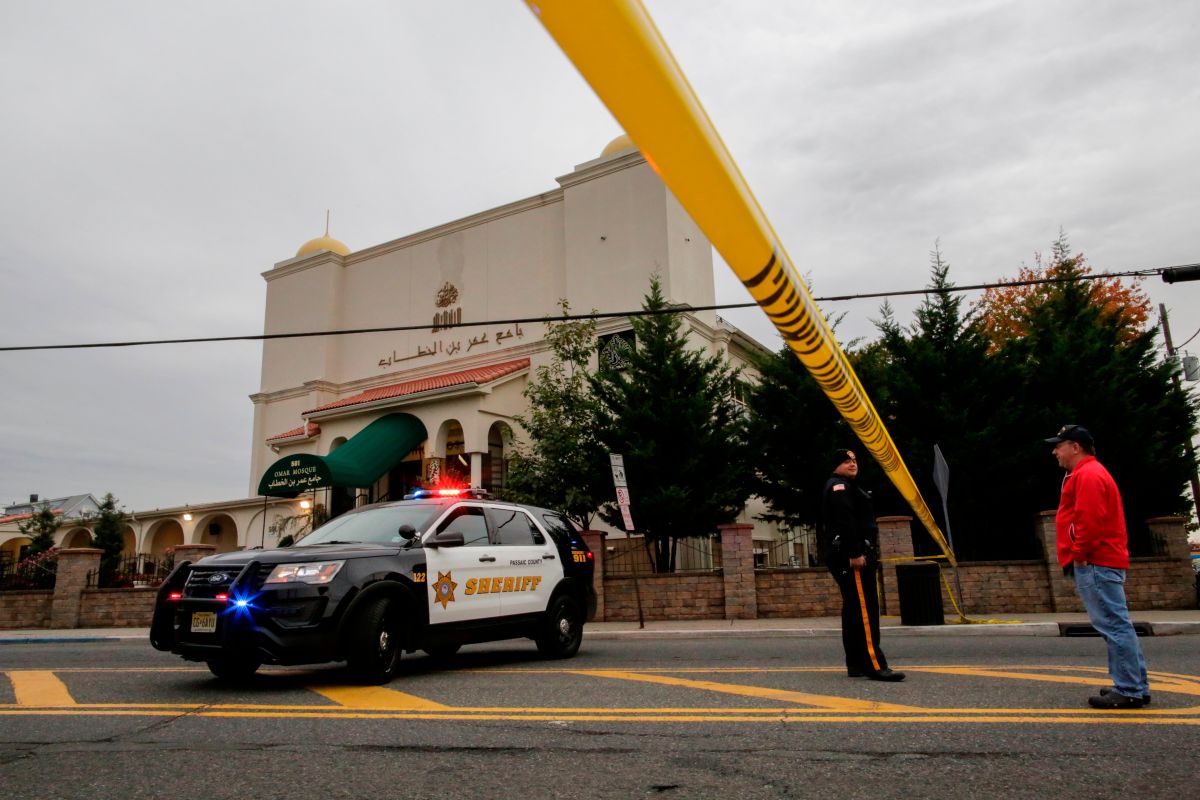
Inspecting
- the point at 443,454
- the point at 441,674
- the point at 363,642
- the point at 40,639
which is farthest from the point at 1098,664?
the point at 443,454

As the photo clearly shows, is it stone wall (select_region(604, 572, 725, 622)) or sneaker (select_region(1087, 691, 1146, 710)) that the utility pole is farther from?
sneaker (select_region(1087, 691, 1146, 710))

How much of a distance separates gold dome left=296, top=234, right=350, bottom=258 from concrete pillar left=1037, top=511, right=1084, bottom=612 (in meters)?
28.1

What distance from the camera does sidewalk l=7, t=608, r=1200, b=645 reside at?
1148 cm

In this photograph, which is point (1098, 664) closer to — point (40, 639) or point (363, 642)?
point (363, 642)

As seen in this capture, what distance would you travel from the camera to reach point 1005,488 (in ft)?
57.8

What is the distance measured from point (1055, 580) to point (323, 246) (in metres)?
29.4

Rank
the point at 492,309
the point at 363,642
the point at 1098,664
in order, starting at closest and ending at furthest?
1. the point at 363,642
2. the point at 1098,664
3. the point at 492,309

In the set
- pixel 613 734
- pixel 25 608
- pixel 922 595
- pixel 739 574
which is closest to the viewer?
pixel 613 734

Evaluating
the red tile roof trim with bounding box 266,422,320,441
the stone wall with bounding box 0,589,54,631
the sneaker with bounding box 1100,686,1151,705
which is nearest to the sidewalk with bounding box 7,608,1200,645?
the stone wall with bounding box 0,589,54,631

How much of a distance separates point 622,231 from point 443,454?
9.04m

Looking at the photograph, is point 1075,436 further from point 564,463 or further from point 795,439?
point 564,463

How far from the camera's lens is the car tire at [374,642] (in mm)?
6508

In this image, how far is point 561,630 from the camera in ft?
29.2

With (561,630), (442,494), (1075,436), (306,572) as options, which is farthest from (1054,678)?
(306,572)
